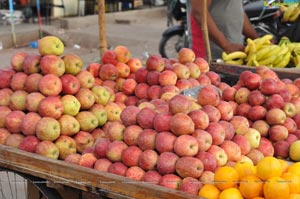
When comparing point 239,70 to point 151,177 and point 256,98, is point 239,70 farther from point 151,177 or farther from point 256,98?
point 151,177

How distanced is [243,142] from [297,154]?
0.36 meters

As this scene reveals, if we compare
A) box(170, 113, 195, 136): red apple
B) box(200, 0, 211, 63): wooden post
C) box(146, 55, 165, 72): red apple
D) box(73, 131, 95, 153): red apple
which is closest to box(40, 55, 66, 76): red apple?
box(73, 131, 95, 153): red apple

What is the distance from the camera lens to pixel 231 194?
1.96 meters

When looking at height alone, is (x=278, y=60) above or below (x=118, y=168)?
above

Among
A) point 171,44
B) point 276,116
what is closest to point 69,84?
point 276,116

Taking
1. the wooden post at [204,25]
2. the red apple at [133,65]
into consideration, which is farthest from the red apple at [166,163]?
the wooden post at [204,25]

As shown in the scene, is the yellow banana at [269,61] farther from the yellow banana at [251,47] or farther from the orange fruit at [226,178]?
the orange fruit at [226,178]

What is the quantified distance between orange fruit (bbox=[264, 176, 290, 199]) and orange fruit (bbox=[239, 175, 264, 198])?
0.04 m

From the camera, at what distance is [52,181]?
7.52 ft

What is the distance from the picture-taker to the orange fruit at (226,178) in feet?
6.60

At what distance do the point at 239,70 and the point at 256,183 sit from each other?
6.96 feet

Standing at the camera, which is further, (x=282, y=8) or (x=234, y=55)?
(x=282, y=8)

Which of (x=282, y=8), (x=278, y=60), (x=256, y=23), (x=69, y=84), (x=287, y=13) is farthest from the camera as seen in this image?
(x=256, y=23)

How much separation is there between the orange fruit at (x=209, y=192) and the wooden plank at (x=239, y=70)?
1954 millimetres
